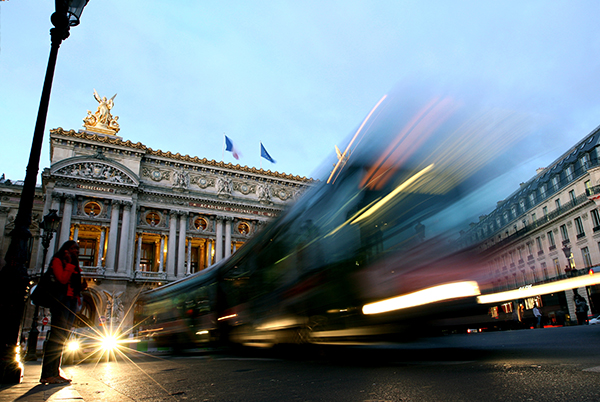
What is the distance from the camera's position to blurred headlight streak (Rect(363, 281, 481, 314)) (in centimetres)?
583

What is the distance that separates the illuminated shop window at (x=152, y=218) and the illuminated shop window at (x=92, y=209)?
4.36 m

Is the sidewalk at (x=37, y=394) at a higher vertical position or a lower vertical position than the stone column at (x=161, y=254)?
lower

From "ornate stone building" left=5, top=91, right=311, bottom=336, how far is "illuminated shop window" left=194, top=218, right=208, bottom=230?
11 cm

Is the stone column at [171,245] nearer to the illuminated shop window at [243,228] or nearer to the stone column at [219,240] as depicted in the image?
the stone column at [219,240]

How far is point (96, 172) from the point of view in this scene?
3609 cm

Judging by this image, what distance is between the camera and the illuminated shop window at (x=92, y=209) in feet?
117

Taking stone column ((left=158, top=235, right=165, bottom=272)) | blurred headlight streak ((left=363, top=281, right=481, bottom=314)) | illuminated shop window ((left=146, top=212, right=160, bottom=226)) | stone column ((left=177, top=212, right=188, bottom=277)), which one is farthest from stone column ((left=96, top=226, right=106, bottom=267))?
blurred headlight streak ((left=363, top=281, right=481, bottom=314))

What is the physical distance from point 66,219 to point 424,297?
35570 mm

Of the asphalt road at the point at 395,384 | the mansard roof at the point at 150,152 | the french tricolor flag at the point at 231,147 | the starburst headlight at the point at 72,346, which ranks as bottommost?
the asphalt road at the point at 395,384

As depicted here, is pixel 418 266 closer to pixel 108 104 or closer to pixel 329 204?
pixel 329 204

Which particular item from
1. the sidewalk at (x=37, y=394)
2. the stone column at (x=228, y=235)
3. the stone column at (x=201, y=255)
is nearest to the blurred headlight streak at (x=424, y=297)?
the sidewalk at (x=37, y=394)

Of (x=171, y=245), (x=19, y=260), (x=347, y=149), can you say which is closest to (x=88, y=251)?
(x=171, y=245)

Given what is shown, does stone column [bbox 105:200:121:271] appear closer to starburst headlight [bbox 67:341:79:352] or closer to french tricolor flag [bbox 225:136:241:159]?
french tricolor flag [bbox 225:136:241:159]

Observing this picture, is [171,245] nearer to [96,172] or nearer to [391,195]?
[96,172]
